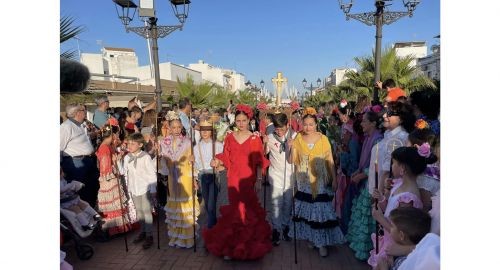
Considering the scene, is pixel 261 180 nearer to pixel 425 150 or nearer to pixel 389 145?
pixel 389 145

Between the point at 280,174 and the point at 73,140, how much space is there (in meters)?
3.02

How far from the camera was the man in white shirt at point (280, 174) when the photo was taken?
472 centimetres

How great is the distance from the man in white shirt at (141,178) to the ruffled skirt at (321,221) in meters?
2.03

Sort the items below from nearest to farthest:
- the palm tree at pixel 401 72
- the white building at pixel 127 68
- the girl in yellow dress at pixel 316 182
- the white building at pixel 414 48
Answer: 1. the girl in yellow dress at pixel 316 182
2. the palm tree at pixel 401 72
3. the white building at pixel 127 68
4. the white building at pixel 414 48

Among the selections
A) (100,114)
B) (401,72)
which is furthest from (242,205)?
(401,72)

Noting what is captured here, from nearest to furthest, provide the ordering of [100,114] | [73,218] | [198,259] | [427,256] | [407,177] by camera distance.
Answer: [427,256] → [407,177] → [73,218] → [198,259] → [100,114]

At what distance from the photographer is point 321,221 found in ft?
14.1

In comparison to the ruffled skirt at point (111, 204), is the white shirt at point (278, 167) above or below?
above

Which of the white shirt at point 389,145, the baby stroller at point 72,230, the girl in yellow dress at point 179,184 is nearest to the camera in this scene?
the white shirt at point 389,145

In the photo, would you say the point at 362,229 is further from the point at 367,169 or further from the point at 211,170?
the point at 211,170

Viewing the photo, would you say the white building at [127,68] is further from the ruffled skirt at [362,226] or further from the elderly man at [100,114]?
the ruffled skirt at [362,226]

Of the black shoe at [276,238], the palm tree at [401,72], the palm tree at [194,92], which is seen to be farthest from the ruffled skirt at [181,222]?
the palm tree at [194,92]

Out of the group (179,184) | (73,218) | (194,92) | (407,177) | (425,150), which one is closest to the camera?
(425,150)
